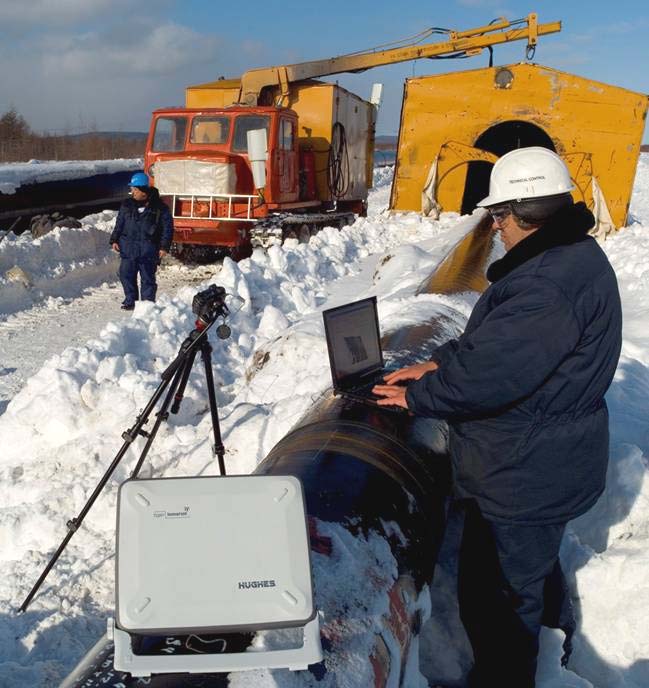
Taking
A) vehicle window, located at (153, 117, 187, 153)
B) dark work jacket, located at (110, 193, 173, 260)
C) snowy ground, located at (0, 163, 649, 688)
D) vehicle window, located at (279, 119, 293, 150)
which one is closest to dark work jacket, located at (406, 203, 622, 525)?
snowy ground, located at (0, 163, 649, 688)

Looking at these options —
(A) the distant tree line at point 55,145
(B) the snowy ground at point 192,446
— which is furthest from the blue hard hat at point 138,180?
(A) the distant tree line at point 55,145

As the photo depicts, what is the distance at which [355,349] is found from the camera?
338cm

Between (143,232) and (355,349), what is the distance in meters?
5.90

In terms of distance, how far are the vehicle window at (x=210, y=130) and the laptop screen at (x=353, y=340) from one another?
10202 millimetres

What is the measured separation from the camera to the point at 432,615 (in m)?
3.01

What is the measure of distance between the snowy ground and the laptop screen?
821mm

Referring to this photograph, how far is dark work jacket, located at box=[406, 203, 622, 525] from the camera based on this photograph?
225cm

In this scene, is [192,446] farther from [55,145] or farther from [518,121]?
[55,145]

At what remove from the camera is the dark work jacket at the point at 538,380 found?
2248 mm

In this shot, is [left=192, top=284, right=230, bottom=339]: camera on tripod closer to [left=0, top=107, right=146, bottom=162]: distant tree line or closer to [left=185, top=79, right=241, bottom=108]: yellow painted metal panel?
[left=185, top=79, right=241, bottom=108]: yellow painted metal panel

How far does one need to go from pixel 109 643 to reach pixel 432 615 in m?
1.49

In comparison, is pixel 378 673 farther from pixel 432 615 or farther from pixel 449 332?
pixel 449 332

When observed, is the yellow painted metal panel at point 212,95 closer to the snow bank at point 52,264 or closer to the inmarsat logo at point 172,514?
the snow bank at point 52,264

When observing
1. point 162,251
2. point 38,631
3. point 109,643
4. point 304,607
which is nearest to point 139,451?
point 38,631
